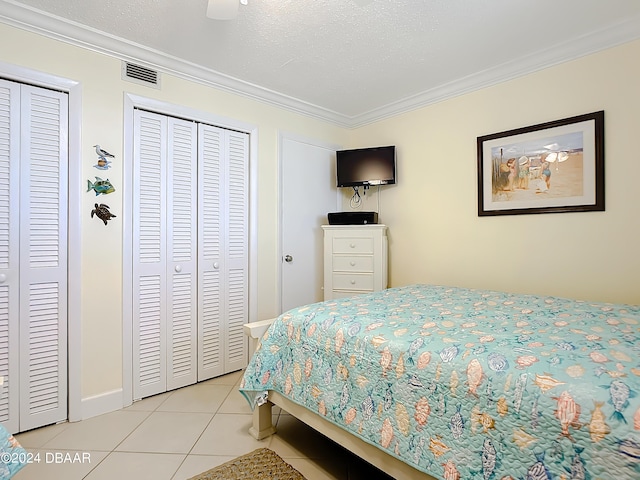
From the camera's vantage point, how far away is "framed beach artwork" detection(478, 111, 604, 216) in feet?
7.57

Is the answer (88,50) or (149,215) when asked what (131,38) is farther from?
(149,215)

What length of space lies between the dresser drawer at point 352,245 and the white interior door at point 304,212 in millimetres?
319

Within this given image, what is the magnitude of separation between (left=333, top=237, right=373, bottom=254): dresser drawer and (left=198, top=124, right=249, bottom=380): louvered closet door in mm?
898

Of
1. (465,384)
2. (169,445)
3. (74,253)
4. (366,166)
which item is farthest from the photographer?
(366,166)

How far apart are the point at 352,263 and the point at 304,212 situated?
73 cm

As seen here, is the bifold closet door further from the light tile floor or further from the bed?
the bed

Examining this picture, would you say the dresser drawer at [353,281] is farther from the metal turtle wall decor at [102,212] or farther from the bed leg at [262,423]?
the metal turtle wall decor at [102,212]

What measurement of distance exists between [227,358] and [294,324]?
4.72ft

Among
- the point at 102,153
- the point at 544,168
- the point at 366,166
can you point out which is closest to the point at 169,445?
the point at 102,153

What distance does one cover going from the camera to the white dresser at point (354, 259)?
328 cm

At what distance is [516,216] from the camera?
2668 millimetres

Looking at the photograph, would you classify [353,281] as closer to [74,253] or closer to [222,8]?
[74,253]

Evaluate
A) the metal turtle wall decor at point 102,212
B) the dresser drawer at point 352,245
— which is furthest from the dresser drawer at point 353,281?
the metal turtle wall decor at point 102,212

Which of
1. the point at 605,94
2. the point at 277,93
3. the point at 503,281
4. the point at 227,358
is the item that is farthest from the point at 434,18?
the point at 227,358
